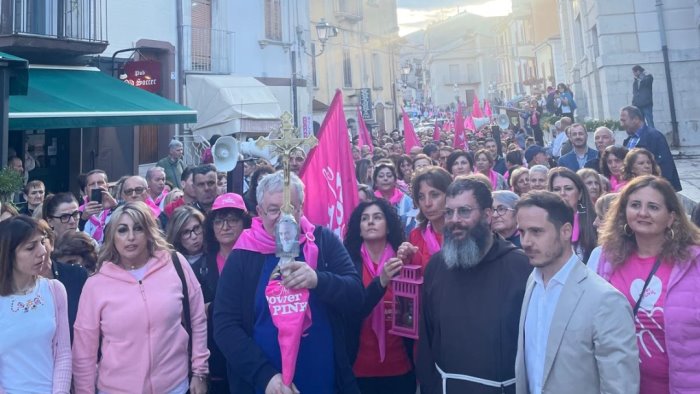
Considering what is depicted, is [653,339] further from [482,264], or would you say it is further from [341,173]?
[341,173]

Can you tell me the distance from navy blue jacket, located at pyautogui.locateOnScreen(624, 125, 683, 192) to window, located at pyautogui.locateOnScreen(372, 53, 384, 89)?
2985cm

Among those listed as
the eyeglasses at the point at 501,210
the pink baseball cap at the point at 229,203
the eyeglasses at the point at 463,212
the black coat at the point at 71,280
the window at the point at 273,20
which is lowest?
the black coat at the point at 71,280

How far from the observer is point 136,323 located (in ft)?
11.4

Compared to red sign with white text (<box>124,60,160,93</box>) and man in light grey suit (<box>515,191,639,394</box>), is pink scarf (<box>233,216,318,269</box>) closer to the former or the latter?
man in light grey suit (<box>515,191,639,394</box>)

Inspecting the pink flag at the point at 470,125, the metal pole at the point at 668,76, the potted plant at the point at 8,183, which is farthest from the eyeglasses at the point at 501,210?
the pink flag at the point at 470,125

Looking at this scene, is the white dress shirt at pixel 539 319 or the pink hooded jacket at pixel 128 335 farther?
the pink hooded jacket at pixel 128 335

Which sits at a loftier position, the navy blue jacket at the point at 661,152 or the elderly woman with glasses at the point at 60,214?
the navy blue jacket at the point at 661,152

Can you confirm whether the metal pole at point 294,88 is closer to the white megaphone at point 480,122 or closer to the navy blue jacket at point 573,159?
the white megaphone at point 480,122

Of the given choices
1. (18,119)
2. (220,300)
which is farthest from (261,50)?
(220,300)

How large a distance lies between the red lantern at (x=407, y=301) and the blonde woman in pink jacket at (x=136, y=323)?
1.23 m

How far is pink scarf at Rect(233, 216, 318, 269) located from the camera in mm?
3473

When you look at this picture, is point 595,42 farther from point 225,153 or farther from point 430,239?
point 430,239

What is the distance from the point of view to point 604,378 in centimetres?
266

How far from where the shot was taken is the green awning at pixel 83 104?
32.5 ft
